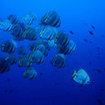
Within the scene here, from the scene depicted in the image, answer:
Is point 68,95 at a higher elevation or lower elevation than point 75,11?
lower

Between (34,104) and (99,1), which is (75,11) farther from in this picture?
(34,104)

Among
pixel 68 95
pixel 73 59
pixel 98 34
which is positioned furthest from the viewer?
pixel 98 34

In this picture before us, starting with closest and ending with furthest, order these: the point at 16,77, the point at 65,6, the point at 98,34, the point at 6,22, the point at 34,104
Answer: the point at 6,22, the point at 34,104, the point at 16,77, the point at 98,34, the point at 65,6

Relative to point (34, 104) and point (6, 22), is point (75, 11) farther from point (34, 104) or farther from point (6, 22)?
point (6, 22)

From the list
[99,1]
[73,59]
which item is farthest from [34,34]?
[99,1]

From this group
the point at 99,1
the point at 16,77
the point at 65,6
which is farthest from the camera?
the point at 65,6

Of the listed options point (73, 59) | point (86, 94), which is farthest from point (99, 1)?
point (86, 94)

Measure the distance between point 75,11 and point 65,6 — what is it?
3731mm

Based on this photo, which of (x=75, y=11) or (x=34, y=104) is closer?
(x=34, y=104)

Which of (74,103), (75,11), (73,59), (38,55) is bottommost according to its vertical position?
(38,55)

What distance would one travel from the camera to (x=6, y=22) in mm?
5301

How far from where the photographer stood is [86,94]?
19594 mm

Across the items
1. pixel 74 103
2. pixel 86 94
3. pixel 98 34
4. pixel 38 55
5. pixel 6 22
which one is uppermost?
pixel 98 34

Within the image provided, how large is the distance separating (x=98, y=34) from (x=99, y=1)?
1516 cm
